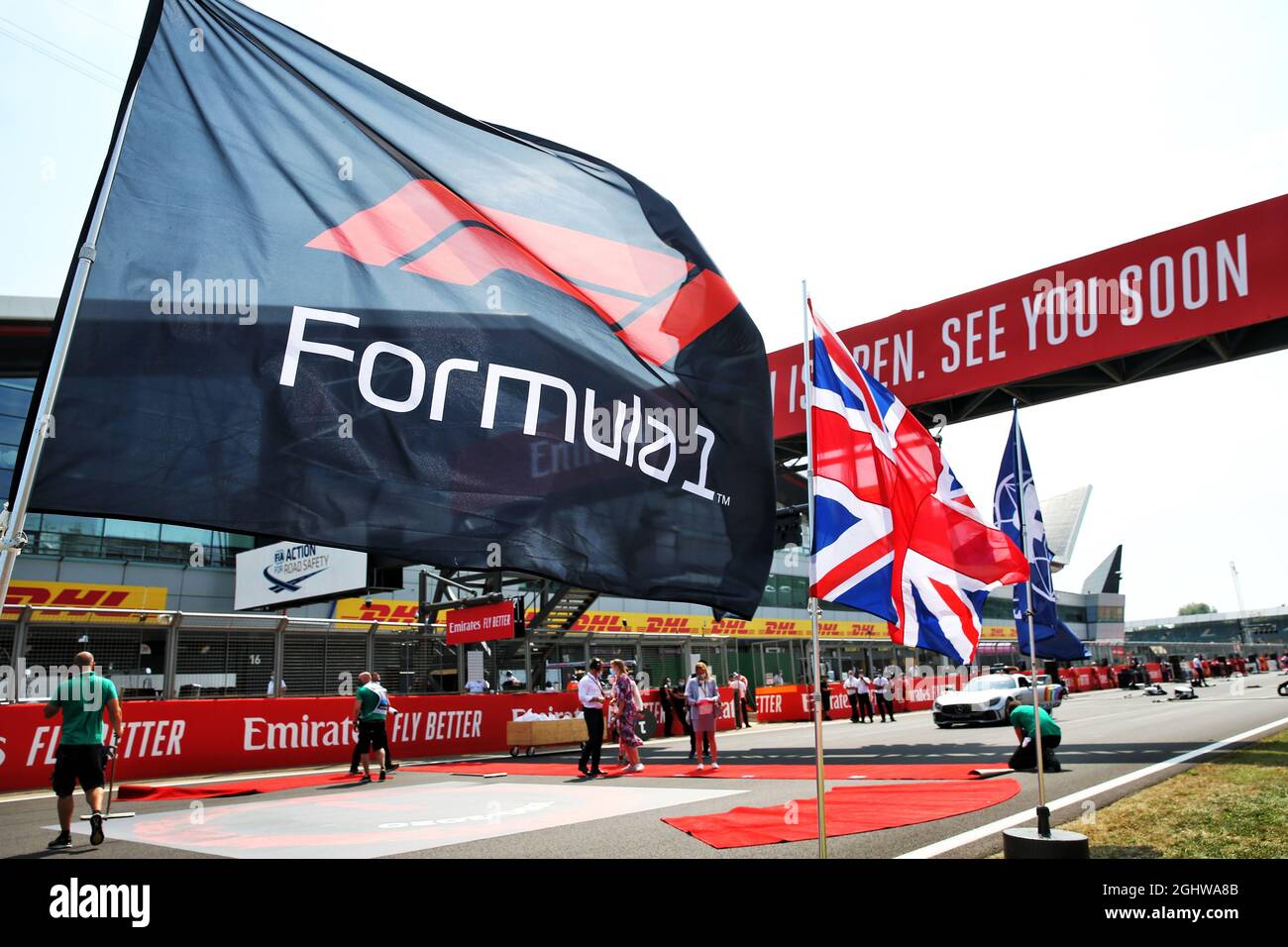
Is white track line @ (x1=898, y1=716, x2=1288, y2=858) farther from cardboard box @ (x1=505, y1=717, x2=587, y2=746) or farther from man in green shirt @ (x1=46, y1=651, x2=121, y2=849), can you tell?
cardboard box @ (x1=505, y1=717, x2=587, y2=746)

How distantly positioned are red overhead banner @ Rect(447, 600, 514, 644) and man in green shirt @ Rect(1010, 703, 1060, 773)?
12.7m

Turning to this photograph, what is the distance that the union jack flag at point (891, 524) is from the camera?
530cm

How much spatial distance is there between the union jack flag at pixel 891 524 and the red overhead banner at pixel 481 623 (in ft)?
54.2

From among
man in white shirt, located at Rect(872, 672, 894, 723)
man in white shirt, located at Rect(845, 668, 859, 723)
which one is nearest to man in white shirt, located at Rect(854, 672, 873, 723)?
man in white shirt, located at Rect(845, 668, 859, 723)

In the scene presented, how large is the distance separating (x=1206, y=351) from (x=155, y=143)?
16.6 metres

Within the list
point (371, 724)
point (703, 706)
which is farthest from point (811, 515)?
point (371, 724)

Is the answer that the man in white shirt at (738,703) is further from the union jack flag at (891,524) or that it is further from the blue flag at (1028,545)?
the union jack flag at (891,524)

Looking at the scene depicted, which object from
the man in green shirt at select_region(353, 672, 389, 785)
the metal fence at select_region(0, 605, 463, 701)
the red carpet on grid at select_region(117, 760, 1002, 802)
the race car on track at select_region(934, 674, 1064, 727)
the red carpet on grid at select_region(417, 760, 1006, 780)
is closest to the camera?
the red carpet on grid at select_region(117, 760, 1002, 802)

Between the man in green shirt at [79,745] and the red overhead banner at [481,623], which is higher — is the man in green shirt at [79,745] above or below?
below

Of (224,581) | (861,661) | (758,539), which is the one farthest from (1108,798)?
(861,661)

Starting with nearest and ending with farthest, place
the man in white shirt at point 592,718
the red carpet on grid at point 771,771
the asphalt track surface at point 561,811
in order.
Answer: the asphalt track surface at point 561,811
the red carpet on grid at point 771,771
the man in white shirt at point 592,718

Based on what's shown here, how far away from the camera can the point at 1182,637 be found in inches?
5979

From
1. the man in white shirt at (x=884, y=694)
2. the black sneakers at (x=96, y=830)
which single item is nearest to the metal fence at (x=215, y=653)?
the black sneakers at (x=96, y=830)

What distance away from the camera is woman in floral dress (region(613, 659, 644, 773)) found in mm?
15367
